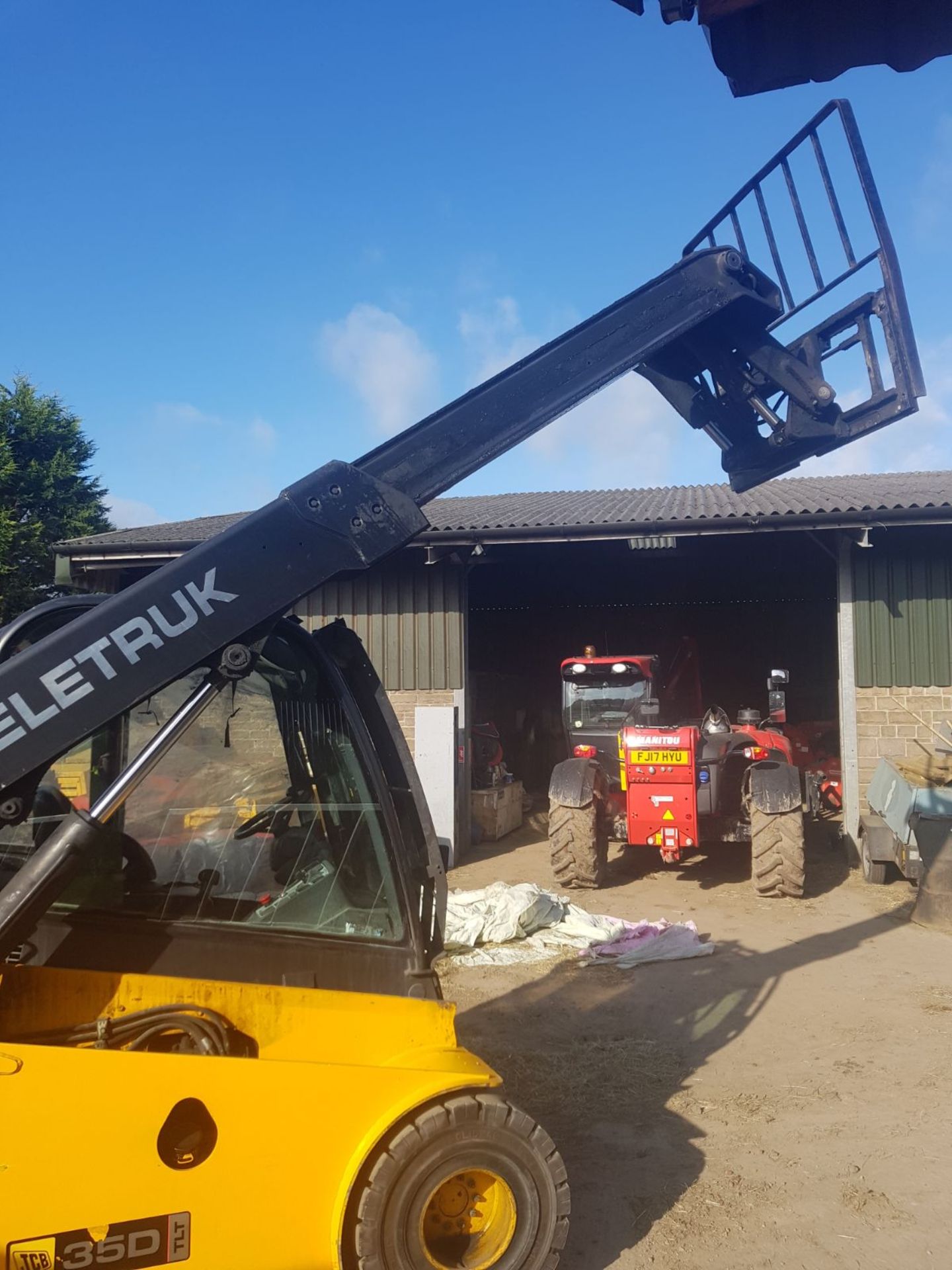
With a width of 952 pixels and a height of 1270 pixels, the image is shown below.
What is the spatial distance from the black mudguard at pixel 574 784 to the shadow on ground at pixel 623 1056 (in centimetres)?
233

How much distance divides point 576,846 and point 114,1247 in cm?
762

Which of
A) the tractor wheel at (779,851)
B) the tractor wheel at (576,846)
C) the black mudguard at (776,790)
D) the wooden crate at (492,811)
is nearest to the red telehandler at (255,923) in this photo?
the black mudguard at (776,790)

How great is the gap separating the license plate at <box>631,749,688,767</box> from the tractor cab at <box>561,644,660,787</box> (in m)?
1.63

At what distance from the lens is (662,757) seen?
31.6 ft

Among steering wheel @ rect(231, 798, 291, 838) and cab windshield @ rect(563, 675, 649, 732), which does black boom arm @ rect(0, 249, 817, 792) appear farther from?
cab windshield @ rect(563, 675, 649, 732)

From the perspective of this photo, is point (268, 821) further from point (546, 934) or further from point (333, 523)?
point (546, 934)

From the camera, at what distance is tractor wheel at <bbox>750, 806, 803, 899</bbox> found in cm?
919

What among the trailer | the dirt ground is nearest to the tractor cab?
the trailer

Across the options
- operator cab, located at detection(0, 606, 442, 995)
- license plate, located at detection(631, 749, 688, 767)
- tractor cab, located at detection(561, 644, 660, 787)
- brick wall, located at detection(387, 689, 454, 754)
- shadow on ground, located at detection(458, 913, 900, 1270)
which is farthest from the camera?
brick wall, located at detection(387, 689, 454, 754)

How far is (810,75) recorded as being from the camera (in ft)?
9.21

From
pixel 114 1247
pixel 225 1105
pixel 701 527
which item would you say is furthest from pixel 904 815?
pixel 114 1247

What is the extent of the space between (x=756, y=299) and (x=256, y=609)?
2.19m

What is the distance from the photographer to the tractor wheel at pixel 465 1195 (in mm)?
2662

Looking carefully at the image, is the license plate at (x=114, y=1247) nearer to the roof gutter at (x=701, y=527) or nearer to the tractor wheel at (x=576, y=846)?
the tractor wheel at (x=576, y=846)
